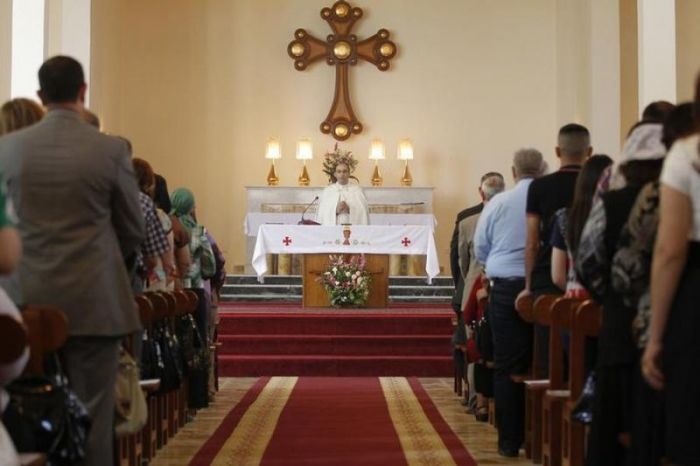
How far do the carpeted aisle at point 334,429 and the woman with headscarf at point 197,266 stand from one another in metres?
0.33

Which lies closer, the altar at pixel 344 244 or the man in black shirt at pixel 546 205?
the man in black shirt at pixel 546 205

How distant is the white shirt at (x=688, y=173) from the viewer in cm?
315

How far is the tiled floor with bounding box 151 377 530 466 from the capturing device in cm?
670

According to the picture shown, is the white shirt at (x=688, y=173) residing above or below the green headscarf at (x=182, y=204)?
below

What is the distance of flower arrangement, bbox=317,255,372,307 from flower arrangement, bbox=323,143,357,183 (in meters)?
2.72

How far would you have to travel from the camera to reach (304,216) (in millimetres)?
17203

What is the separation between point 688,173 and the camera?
10.3 ft

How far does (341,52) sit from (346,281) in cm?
540

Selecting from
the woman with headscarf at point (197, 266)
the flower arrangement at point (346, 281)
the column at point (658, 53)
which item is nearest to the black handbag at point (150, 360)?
the woman with headscarf at point (197, 266)

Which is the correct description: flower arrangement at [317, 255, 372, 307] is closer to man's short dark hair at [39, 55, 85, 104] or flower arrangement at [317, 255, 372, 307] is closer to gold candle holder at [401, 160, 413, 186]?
gold candle holder at [401, 160, 413, 186]

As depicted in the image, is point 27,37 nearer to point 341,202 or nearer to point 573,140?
point 341,202

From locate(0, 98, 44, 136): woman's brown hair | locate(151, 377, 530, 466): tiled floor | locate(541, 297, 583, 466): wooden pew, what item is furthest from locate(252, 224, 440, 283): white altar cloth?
locate(0, 98, 44, 136): woman's brown hair

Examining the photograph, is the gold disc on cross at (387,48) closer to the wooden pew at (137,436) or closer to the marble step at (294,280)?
the marble step at (294,280)

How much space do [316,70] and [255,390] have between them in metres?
8.95
